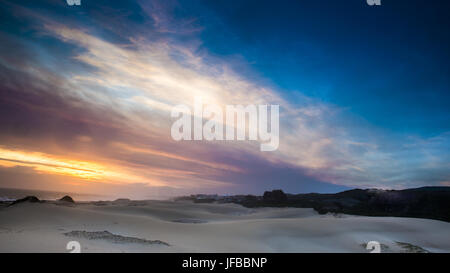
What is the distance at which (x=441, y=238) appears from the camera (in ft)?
35.6

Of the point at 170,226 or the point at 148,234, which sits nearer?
the point at 148,234

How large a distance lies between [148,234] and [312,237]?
248 inches

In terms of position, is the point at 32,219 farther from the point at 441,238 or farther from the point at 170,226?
the point at 441,238

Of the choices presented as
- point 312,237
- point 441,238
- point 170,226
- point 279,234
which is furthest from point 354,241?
point 170,226

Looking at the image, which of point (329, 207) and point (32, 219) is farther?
point (329, 207)

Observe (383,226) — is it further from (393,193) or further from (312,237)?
(393,193)

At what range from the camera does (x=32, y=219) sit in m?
11.4
